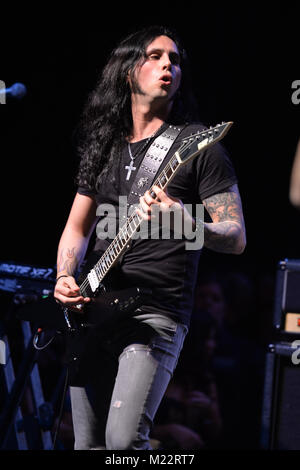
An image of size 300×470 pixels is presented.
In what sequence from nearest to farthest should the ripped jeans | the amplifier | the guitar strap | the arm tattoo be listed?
the ripped jeans < the guitar strap < the arm tattoo < the amplifier

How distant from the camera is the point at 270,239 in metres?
5.48

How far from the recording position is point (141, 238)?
227 centimetres

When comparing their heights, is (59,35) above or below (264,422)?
above

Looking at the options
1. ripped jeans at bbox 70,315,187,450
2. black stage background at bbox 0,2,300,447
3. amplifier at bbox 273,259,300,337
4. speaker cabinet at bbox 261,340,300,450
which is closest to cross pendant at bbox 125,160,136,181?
ripped jeans at bbox 70,315,187,450

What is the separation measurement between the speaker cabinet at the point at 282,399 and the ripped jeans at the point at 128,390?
1.05 meters

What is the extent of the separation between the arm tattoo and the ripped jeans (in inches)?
21.4

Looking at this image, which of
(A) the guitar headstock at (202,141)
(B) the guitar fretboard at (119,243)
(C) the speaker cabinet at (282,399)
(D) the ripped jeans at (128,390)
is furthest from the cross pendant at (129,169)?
(C) the speaker cabinet at (282,399)

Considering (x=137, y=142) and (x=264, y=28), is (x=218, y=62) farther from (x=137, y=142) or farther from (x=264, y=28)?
(x=137, y=142)

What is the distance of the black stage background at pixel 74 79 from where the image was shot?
4.52 m

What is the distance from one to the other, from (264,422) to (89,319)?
1303mm

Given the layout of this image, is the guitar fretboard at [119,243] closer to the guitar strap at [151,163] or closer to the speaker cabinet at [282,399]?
the guitar strap at [151,163]

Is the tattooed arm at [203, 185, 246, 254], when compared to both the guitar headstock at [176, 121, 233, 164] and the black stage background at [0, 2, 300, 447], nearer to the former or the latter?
the guitar headstock at [176, 121, 233, 164]

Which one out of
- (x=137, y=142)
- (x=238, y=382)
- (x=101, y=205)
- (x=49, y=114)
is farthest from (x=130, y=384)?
(x=49, y=114)

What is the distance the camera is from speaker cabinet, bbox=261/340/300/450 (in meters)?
2.94
